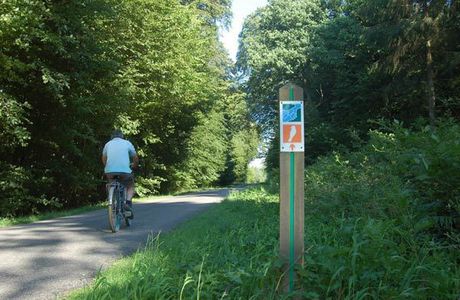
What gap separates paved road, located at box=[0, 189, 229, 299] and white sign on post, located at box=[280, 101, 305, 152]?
2399mm

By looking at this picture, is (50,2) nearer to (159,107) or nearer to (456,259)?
(159,107)

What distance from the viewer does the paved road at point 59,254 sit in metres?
4.52

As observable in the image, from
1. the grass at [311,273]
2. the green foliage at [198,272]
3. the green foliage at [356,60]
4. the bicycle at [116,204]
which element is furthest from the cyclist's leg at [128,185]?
the green foliage at [356,60]

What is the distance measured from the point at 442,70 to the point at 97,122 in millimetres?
15308

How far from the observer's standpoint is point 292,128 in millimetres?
3643

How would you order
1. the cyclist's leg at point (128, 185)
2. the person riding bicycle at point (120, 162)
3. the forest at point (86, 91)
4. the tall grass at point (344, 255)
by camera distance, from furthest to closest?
the forest at point (86, 91)
the cyclist's leg at point (128, 185)
the person riding bicycle at point (120, 162)
the tall grass at point (344, 255)

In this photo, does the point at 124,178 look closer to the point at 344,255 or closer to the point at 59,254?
the point at 59,254

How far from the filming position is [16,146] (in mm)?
14531

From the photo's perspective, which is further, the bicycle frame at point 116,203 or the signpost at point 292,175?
the bicycle frame at point 116,203

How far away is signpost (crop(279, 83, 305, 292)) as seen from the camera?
3.64 m

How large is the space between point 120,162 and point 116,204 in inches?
31.3

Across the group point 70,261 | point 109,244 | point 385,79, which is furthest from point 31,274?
point 385,79

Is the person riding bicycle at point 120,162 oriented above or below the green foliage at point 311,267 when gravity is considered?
above

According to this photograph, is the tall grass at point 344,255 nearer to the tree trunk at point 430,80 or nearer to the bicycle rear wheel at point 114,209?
the bicycle rear wheel at point 114,209
